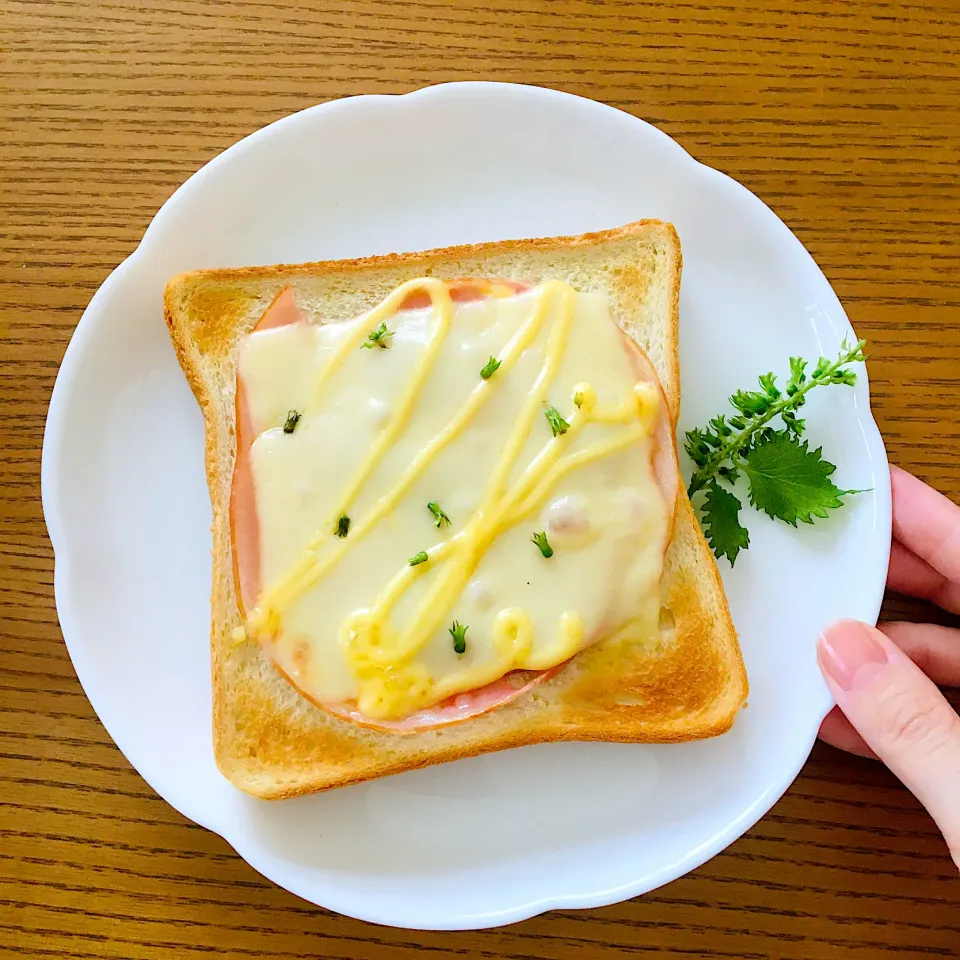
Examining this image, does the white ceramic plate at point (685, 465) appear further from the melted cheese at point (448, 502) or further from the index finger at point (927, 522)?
the melted cheese at point (448, 502)

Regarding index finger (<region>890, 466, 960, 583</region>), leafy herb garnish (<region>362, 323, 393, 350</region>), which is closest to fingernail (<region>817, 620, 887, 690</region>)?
index finger (<region>890, 466, 960, 583</region>)

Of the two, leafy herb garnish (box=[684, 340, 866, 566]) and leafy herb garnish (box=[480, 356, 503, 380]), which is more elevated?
leafy herb garnish (box=[480, 356, 503, 380])

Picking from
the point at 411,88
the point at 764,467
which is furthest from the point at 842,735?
the point at 411,88

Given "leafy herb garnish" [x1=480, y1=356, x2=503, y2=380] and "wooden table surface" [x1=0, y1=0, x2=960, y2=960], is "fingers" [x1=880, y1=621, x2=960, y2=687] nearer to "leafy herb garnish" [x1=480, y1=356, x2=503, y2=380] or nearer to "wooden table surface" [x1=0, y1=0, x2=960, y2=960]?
"wooden table surface" [x1=0, y1=0, x2=960, y2=960]

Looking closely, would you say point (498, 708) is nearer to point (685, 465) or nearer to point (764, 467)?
point (685, 465)

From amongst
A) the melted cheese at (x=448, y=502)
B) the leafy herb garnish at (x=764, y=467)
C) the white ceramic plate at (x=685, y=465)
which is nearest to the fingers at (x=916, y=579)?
the white ceramic plate at (x=685, y=465)
